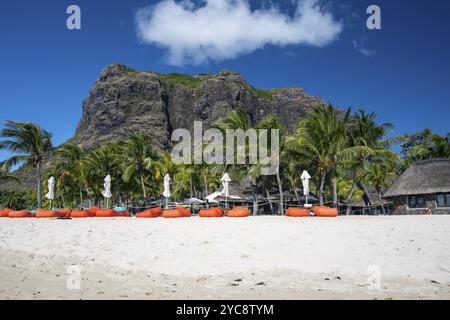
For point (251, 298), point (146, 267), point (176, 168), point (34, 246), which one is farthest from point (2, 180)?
point (251, 298)

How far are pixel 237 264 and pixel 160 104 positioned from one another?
122 metres

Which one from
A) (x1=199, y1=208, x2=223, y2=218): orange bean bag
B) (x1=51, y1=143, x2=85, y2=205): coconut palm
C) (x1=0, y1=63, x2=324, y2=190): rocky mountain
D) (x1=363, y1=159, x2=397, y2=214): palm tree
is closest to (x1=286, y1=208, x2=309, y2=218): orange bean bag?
(x1=199, y1=208, x2=223, y2=218): orange bean bag

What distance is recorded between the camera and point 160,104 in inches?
4968

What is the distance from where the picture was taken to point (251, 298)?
19.4 ft

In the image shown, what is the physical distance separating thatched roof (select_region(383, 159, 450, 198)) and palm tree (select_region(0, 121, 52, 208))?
28.7 metres

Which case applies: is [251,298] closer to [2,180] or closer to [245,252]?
[245,252]

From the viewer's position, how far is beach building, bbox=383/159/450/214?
2509 centimetres

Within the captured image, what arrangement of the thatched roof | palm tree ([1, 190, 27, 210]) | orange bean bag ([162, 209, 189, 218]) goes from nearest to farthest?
orange bean bag ([162, 209, 189, 218]), the thatched roof, palm tree ([1, 190, 27, 210])

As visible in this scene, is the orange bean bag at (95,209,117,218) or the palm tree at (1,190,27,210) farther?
the palm tree at (1,190,27,210)

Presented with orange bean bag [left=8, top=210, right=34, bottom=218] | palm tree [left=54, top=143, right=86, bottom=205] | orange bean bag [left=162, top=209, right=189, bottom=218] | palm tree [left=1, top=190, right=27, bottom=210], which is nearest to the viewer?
orange bean bag [left=162, top=209, right=189, bottom=218]

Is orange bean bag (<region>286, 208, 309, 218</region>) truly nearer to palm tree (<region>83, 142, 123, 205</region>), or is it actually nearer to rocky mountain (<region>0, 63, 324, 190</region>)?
palm tree (<region>83, 142, 123, 205</region>)

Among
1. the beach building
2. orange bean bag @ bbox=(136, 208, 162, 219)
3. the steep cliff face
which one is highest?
the steep cliff face

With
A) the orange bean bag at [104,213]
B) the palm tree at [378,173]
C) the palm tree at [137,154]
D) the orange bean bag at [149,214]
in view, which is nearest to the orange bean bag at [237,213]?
the orange bean bag at [149,214]

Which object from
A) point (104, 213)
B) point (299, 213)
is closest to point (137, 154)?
point (104, 213)
